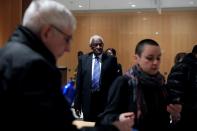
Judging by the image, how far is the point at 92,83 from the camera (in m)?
4.65

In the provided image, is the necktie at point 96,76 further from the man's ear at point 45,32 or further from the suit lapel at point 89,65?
the man's ear at point 45,32

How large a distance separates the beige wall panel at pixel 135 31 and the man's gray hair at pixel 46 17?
10.3m

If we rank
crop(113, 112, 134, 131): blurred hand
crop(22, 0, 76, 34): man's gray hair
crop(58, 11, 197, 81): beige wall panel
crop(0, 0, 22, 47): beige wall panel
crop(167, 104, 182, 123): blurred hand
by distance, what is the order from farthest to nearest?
crop(58, 11, 197, 81): beige wall panel, crop(0, 0, 22, 47): beige wall panel, crop(167, 104, 182, 123): blurred hand, crop(113, 112, 134, 131): blurred hand, crop(22, 0, 76, 34): man's gray hair

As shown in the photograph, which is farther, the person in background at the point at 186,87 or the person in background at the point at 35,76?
the person in background at the point at 186,87

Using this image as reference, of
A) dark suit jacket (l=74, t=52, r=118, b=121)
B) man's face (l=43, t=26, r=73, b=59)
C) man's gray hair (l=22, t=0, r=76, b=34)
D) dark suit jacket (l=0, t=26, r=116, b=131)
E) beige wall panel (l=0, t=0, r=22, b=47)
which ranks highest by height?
beige wall panel (l=0, t=0, r=22, b=47)

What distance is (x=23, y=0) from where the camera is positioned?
194 inches

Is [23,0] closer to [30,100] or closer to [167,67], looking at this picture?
[30,100]

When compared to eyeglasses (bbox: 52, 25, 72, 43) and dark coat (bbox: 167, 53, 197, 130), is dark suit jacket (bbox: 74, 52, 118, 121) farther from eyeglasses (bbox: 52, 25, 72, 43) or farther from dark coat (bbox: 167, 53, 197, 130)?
eyeglasses (bbox: 52, 25, 72, 43)

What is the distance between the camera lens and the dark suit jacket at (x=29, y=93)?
128cm

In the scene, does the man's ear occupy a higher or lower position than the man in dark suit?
higher

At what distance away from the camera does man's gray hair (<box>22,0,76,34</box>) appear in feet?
4.65

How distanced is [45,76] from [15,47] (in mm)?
186

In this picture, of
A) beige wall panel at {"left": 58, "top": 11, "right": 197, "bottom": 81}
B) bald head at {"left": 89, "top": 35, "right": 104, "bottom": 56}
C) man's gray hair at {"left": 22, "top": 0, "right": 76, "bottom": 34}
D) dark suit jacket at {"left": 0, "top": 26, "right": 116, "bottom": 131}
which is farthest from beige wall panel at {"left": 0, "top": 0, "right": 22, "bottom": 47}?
beige wall panel at {"left": 58, "top": 11, "right": 197, "bottom": 81}

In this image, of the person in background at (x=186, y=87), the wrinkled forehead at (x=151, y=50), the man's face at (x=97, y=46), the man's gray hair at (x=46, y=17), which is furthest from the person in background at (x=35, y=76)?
the man's face at (x=97, y=46)
